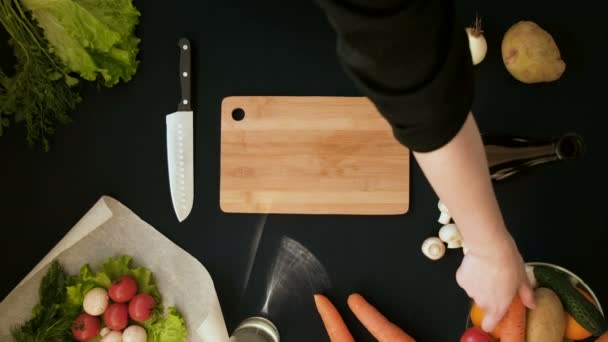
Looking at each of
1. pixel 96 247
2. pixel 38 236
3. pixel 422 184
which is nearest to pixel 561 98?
pixel 422 184

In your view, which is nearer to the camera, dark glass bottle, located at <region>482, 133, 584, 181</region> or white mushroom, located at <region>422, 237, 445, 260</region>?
dark glass bottle, located at <region>482, 133, 584, 181</region>

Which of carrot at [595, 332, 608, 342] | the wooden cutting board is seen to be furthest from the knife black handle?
carrot at [595, 332, 608, 342]

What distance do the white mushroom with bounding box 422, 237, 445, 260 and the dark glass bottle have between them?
17 cm

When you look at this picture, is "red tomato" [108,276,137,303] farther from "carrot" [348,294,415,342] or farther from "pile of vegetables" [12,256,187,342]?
"carrot" [348,294,415,342]

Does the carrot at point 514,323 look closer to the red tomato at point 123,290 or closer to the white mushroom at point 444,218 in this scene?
the white mushroom at point 444,218

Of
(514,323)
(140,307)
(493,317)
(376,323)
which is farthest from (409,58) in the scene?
(140,307)

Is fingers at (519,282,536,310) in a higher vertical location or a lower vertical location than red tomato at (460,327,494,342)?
higher

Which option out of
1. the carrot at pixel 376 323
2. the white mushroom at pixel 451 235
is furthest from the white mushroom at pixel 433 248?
the carrot at pixel 376 323

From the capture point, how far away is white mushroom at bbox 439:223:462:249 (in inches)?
41.8

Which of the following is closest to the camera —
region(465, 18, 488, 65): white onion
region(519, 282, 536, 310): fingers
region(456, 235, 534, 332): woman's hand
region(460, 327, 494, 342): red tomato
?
region(456, 235, 534, 332): woman's hand

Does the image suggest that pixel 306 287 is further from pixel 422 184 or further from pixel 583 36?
pixel 583 36

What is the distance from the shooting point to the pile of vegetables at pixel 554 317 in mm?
878

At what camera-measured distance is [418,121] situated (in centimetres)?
47

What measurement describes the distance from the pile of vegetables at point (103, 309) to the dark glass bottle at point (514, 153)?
718 millimetres
